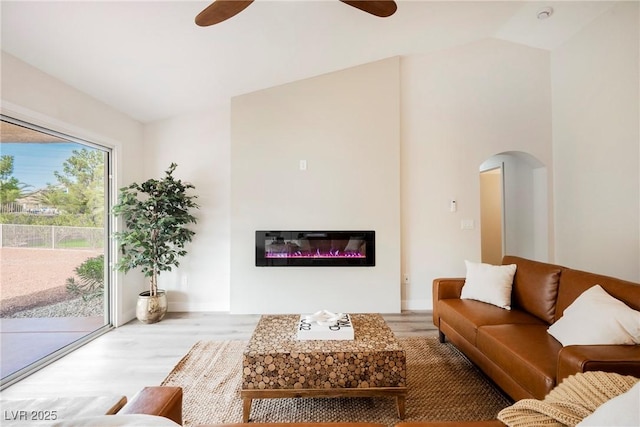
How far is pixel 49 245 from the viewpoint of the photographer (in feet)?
7.98

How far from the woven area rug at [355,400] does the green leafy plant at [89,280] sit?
141 centimetres

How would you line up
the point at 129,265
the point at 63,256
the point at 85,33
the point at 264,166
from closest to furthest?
the point at 85,33
the point at 63,256
the point at 129,265
the point at 264,166

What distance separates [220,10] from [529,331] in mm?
2886

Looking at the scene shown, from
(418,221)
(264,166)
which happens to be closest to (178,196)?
(264,166)

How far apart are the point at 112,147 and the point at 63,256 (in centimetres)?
127

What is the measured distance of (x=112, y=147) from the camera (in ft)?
10.3

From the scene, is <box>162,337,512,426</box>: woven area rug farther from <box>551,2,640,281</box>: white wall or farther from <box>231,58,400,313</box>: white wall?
<box>551,2,640,281</box>: white wall

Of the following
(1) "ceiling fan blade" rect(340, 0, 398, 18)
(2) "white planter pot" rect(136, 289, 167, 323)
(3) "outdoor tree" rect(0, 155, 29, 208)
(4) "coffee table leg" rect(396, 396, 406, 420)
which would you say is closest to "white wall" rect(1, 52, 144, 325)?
(2) "white planter pot" rect(136, 289, 167, 323)

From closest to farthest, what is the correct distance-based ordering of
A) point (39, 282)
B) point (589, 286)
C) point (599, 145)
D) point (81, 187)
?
1. point (589, 286)
2. point (39, 282)
3. point (81, 187)
4. point (599, 145)

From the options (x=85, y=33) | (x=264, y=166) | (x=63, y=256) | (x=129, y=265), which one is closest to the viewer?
(x=85, y=33)

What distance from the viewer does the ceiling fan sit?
165cm

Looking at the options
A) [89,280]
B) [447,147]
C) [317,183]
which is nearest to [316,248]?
[317,183]

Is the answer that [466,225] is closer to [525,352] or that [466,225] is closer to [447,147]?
[447,147]

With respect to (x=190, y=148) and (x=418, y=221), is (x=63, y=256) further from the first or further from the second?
(x=418, y=221)
